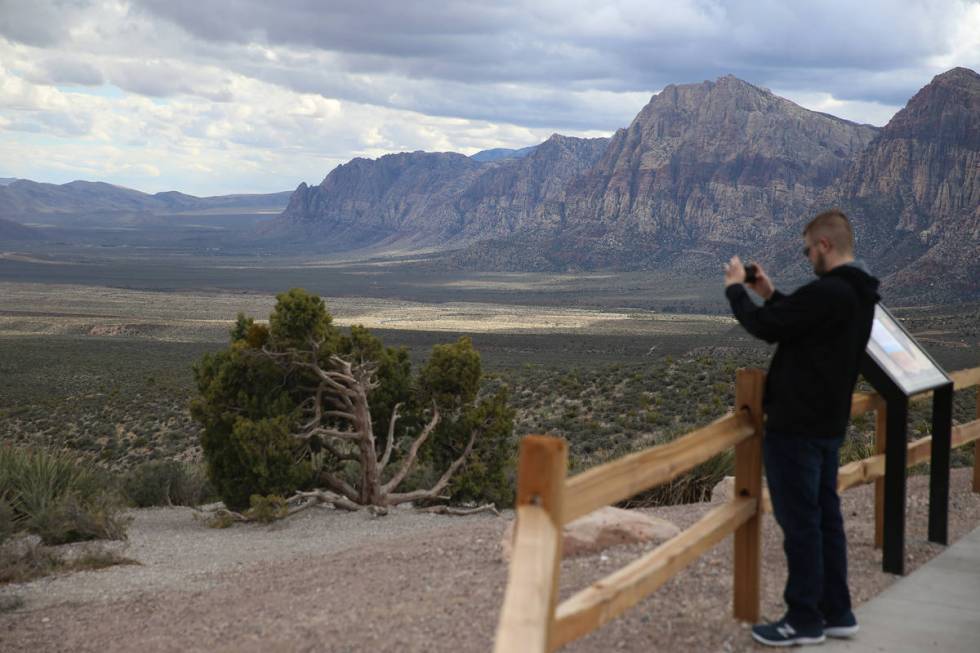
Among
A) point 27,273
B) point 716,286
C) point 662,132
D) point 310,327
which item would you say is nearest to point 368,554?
point 310,327

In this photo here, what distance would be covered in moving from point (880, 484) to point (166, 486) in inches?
542

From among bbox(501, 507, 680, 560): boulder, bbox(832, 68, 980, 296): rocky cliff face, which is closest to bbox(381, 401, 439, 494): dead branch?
bbox(501, 507, 680, 560): boulder

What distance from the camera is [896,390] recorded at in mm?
5887

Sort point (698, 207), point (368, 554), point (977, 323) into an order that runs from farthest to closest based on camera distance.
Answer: point (698, 207) → point (977, 323) → point (368, 554)

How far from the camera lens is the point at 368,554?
896 cm

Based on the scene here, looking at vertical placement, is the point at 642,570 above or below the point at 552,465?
below

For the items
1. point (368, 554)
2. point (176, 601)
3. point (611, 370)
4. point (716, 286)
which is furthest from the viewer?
point (716, 286)

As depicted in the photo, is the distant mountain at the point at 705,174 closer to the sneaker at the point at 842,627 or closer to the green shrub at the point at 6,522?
the green shrub at the point at 6,522

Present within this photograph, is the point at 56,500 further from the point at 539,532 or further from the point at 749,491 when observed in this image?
the point at 539,532

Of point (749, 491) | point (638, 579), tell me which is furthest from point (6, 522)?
point (638, 579)

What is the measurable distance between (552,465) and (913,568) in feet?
12.8

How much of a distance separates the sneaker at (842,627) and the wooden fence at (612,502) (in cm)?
36

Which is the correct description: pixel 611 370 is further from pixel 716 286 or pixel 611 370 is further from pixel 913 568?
pixel 716 286

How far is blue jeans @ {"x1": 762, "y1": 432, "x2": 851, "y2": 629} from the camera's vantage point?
4906 millimetres
